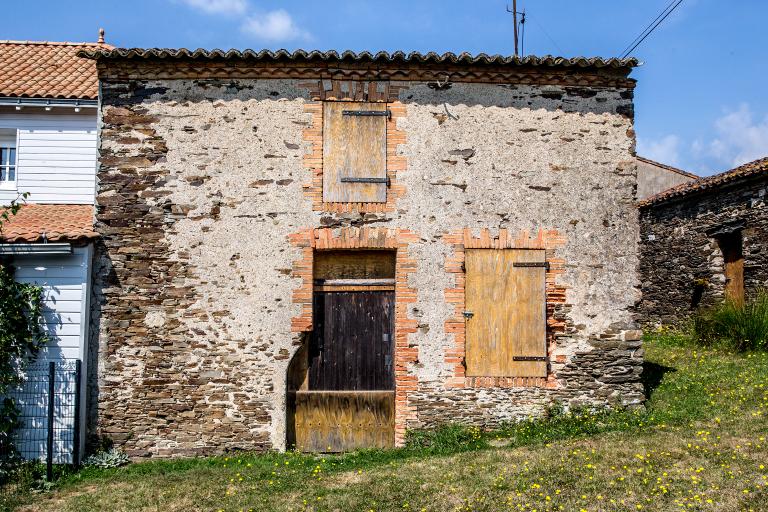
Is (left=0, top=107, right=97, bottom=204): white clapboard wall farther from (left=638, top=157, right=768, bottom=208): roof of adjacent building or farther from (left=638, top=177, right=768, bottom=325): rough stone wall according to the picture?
(left=638, top=157, right=768, bottom=208): roof of adjacent building

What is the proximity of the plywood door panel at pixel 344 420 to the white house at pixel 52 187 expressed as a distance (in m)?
2.99

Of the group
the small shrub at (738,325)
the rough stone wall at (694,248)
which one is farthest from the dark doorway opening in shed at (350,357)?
the rough stone wall at (694,248)

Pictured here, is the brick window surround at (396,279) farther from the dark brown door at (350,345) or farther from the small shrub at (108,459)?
the small shrub at (108,459)

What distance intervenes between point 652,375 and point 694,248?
5.41 m

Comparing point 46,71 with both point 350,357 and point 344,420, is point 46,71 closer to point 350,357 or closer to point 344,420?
point 350,357

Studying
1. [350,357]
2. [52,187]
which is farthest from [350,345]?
[52,187]

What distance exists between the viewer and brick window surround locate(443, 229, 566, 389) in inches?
350

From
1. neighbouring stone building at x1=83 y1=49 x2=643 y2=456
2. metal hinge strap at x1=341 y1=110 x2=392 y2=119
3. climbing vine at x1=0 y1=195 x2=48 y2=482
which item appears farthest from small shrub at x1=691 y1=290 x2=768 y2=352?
climbing vine at x1=0 y1=195 x2=48 y2=482

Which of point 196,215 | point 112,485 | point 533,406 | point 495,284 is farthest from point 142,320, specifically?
point 533,406

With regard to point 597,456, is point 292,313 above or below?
above

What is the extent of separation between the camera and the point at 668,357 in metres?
12.1

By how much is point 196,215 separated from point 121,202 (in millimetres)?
1076

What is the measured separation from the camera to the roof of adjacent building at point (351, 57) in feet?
28.9

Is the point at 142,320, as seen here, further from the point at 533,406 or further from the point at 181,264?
the point at 533,406
